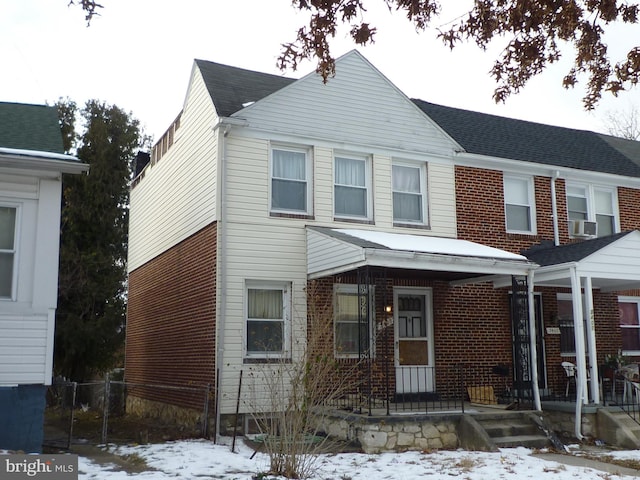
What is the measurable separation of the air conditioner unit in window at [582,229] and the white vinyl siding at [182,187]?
882 cm

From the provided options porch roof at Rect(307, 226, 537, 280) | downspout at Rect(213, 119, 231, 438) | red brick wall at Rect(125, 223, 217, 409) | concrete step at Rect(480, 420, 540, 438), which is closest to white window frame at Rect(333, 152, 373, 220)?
porch roof at Rect(307, 226, 537, 280)

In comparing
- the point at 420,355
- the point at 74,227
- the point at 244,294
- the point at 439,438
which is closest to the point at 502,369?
the point at 420,355

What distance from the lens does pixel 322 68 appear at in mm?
7406

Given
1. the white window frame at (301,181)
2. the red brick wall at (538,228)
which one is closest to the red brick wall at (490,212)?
the red brick wall at (538,228)

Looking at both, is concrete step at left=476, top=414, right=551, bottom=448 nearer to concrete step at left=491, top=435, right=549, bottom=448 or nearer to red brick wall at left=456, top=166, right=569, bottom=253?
concrete step at left=491, top=435, right=549, bottom=448

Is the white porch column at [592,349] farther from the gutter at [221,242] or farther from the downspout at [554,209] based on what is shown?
the gutter at [221,242]

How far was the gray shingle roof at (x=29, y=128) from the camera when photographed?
35.8ft

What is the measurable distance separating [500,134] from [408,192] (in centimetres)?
373

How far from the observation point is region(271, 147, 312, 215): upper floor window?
1406cm

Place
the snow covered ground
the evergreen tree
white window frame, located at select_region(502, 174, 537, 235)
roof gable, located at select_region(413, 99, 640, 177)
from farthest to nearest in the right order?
1. the evergreen tree
2. roof gable, located at select_region(413, 99, 640, 177)
3. white window frame, located at select_region(502, 174, 537, 235)
4. the snow covered ground

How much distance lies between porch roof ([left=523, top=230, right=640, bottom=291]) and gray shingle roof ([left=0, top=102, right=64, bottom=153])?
30.5ft

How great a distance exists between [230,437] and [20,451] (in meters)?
3.86

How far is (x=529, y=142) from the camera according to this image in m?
17.6

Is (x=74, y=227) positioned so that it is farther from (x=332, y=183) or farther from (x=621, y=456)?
(x=621, y=456)
